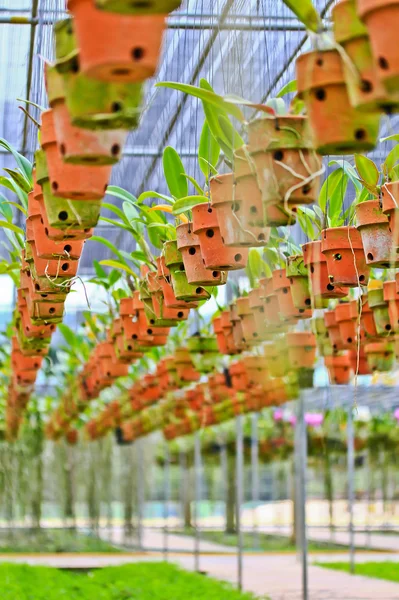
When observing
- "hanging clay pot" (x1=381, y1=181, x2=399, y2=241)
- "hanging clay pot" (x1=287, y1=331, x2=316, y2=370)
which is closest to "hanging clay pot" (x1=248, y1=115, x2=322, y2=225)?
"hanging clay pot" (x1=381, y1=181, x2=399, y2=241)

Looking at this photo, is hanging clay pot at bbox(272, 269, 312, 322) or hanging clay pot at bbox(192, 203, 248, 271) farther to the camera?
hanging clay pot at bbox(272, 269, 312, 322)

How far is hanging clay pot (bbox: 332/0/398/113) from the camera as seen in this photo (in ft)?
4.92

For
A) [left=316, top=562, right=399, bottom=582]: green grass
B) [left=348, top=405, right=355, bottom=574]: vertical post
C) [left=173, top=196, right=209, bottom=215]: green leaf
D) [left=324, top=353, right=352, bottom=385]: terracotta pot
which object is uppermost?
[left=173, top=196, right=209, bottom=215]: green leaf

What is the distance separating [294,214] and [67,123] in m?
0.57

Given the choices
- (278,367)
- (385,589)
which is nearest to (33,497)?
(385,589)

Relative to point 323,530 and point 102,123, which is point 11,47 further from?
point 323,530

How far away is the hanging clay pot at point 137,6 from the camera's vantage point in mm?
1355

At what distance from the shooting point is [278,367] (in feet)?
16.7

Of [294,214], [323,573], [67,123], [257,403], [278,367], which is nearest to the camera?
[67,123]

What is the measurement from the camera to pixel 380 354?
469 centimetres

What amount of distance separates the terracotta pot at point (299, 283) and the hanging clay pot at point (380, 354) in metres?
1.41

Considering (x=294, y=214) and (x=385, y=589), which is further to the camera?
(x=385, y=589)

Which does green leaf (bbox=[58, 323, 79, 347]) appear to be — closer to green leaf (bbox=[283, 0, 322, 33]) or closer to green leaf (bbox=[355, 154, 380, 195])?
green leaf (bbox=[355, 154, 380, 195])

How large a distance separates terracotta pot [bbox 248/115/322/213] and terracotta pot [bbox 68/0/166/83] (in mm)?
599
